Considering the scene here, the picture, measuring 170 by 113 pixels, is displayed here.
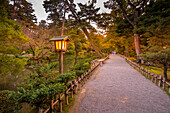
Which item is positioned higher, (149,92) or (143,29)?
(143,29)

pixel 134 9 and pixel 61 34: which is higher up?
pixel 134 9

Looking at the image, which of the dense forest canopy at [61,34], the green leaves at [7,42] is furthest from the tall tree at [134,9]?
the green leaves at [7,42]

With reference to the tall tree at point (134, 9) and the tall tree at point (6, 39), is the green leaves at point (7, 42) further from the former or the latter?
the tall tree at point (134, 9)

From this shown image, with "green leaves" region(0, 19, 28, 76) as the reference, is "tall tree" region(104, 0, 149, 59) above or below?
above

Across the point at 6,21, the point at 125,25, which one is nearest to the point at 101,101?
the point at 6,21

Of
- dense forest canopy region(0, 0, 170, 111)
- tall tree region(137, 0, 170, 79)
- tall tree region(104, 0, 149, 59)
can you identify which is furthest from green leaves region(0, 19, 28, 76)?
tall tree region(104, 0, 149, 59)

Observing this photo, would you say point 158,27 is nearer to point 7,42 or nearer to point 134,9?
point 134,9

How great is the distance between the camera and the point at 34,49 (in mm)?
11523

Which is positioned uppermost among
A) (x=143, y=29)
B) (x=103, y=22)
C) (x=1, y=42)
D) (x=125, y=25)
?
(x=103, y=22)

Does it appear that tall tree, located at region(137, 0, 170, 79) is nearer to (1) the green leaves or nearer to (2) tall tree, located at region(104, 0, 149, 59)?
(2) tall tree, located at region(104, 0, 149, 59)

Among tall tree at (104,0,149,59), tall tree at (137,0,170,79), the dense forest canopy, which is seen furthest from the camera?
tall tree at (104,0,149,59)

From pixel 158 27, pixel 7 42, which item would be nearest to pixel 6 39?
pixel 7 42

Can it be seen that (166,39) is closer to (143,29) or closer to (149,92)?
(143,29)

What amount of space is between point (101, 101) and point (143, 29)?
904cm
